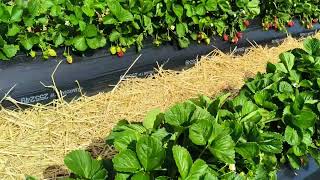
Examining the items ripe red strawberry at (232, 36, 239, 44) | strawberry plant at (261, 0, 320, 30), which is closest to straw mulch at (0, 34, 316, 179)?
ripe red strawberry at (232, 36, 239, 44)

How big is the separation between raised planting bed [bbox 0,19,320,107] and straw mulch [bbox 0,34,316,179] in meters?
0.10

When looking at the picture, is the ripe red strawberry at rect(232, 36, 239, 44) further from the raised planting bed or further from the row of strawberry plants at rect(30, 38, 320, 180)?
the row of strawberry plants at rect(30, 38, 320, 180)

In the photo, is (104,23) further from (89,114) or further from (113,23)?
(89,114)

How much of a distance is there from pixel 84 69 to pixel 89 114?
1.56ft

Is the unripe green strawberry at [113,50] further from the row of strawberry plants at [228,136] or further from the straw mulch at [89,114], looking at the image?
the row of strawberry plants at [228,136]

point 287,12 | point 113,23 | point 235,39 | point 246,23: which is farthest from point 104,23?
point 287,12

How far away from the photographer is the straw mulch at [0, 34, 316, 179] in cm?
325

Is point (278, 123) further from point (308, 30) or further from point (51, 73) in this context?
point (308, 30)

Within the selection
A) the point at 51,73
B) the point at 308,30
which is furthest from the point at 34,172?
the point at 308,30

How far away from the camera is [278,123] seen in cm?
246

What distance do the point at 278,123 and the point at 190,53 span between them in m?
2.59

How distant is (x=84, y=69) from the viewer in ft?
13.5

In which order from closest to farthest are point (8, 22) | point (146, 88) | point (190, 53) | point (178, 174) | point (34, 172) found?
point (178, 174) → point (34, 172) → point (8, 22) → point (146, 88) → point (190, 53)

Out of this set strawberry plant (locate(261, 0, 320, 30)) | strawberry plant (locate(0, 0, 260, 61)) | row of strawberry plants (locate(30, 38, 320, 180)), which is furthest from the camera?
strawberry plant (locate(261, 0, 320, 30))
